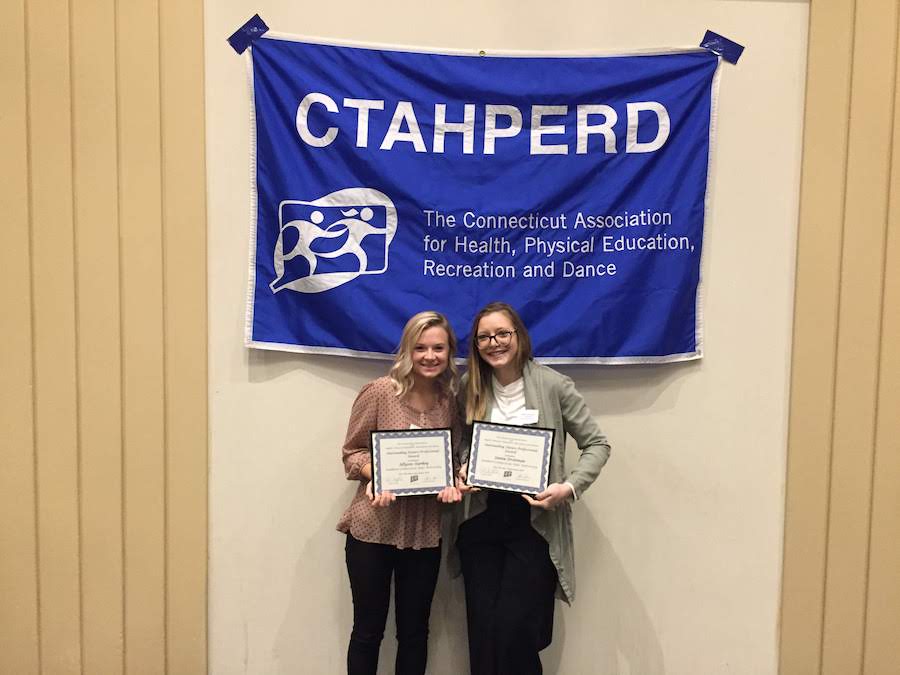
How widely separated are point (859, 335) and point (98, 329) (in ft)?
9.85

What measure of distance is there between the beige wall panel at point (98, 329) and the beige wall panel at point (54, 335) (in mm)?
39

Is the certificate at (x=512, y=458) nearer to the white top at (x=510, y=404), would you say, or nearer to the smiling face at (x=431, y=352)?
the white top at (x=510, y=404)

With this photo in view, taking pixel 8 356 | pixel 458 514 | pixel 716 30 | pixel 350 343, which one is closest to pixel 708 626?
pixel 458 514

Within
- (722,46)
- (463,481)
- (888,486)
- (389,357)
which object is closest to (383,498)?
(463,481)

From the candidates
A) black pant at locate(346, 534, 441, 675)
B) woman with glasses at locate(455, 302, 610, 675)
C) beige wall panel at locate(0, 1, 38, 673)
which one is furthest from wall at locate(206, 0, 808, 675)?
beige wall panel at locate(0, 1, 38, 673)

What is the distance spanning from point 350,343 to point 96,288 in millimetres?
1012

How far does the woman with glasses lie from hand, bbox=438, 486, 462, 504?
0.14ft

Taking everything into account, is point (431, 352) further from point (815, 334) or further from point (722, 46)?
point (722, 46)

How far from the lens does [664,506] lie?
2.89 meters

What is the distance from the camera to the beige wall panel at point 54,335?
269cm

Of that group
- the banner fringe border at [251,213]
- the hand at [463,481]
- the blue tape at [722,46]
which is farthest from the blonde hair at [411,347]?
the blue tape at [722,46]

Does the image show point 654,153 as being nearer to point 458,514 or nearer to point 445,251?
point 445,251

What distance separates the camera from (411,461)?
7.61 ft

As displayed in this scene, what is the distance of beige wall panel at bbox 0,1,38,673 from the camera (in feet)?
8.82
